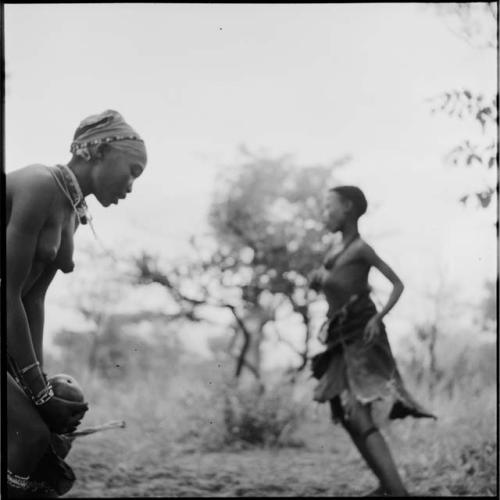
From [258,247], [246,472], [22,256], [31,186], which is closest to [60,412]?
[22,256]

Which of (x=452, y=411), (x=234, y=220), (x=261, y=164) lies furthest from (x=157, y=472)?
(x=261, y=164)

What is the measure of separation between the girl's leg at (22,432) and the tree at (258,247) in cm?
510

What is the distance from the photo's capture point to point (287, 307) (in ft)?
24.5

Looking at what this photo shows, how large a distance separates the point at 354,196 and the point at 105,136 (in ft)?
6.27

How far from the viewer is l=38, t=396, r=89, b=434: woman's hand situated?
80.0 inches

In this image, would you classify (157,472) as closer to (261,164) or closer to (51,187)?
(51,187)

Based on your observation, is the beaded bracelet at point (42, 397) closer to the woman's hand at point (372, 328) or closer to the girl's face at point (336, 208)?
the woman's hand at point (372, 328)

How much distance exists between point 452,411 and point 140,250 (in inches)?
126

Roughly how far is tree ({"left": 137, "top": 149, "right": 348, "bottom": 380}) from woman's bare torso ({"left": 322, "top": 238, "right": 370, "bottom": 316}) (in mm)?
3225

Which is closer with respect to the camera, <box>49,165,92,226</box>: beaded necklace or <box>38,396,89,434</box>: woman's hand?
<box>38,396,89,434</box>: woman's hand

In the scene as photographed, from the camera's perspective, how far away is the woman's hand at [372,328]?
3.72 meters

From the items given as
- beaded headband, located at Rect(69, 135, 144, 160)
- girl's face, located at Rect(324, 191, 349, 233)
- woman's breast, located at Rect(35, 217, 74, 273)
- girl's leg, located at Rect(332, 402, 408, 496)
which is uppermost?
beaded headband, located at Rect(69, 135, 144, 160)

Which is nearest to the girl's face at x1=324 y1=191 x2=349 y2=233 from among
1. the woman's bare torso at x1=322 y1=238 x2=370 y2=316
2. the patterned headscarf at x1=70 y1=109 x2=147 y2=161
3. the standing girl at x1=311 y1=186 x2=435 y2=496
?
the standing girl at x1=311 y1=186 x2=435 y2=496

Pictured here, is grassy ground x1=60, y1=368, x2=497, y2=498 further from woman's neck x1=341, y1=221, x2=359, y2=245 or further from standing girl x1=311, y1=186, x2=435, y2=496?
woman's neck x1=341, y1=221, x2=359, y2=245
